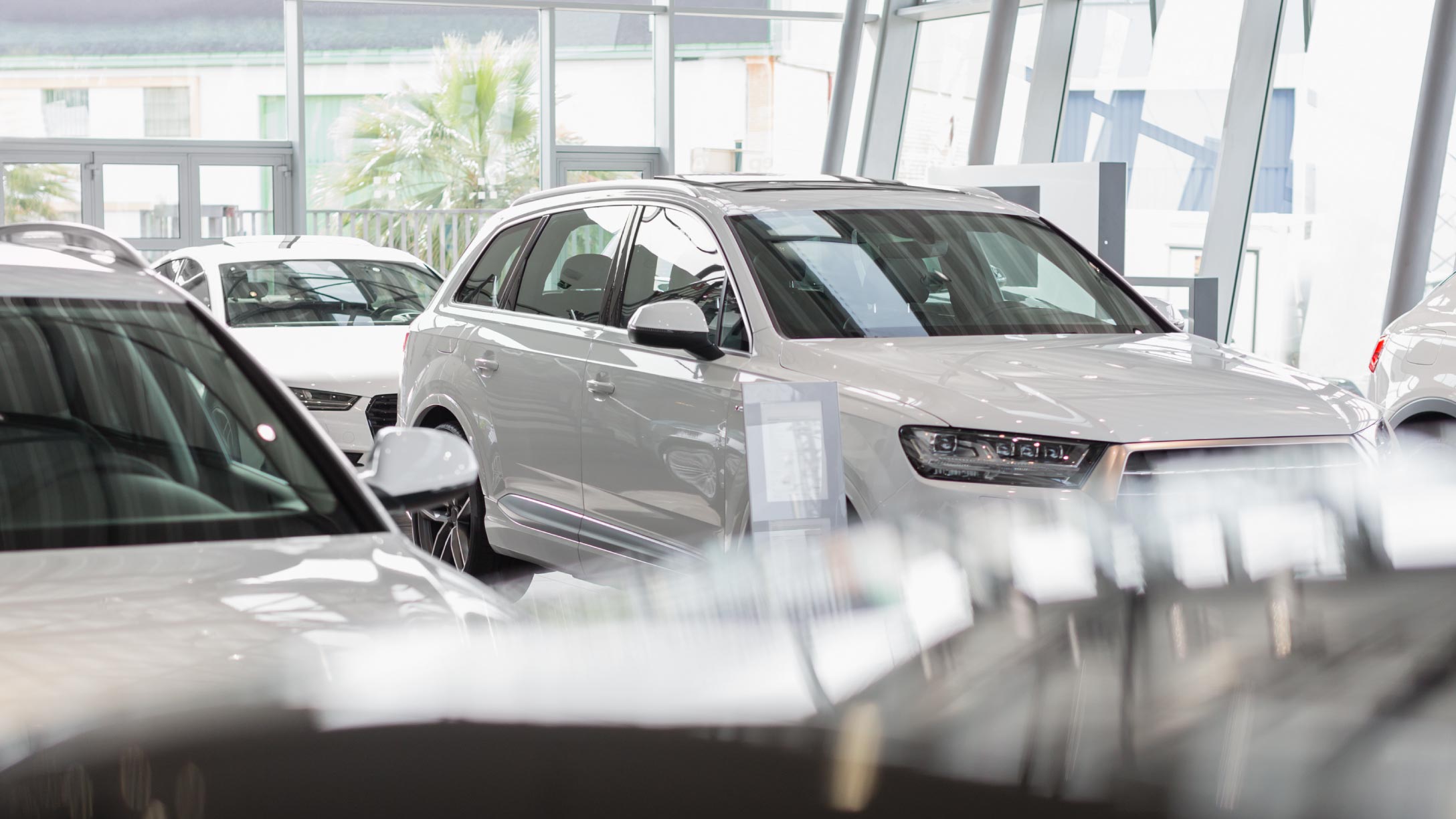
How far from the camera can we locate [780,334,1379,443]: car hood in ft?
11.9

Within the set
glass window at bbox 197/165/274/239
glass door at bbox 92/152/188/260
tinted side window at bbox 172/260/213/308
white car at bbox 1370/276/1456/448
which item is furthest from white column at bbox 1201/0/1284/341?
glass door at bbox 92/152/188/260

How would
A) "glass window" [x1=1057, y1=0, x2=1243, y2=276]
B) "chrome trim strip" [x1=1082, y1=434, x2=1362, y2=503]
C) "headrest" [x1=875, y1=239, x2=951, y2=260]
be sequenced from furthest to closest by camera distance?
"glass window" [x1=1057, y1=0, x2=1243, y2=276] → "headrest" [x1=875, y1=239, x2=951, y2=260] → "chrome trim strip" [x1=1082, y1=434, x2=1362, y2=503]

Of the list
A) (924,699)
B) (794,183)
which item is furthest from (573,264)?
(924,699)

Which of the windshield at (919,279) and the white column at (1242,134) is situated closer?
the windshield at (919,279)

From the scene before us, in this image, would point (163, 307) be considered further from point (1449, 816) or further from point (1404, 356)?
point (1404, 356)

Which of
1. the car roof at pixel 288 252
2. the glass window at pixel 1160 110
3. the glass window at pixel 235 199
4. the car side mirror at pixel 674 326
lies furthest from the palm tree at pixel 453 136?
the car side mirror at pixel 674 326

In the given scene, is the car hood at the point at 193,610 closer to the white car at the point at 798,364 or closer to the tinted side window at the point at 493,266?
the white car at the point at 798,364

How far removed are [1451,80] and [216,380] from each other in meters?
10.2

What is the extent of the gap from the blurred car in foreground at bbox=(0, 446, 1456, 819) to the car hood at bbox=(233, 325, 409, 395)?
6.96 m

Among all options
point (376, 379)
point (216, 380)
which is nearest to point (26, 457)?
point (216, 380)

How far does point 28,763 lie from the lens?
0.59 metres

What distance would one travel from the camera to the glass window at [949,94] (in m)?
16.0

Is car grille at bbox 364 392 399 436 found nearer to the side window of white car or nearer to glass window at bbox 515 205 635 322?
glass window at bbox 515 205 635 322

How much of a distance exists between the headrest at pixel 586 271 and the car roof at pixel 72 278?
2.48m
